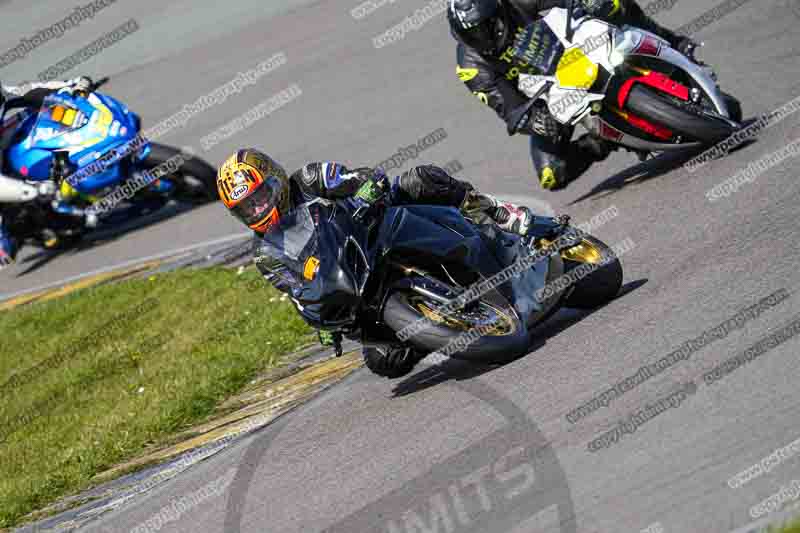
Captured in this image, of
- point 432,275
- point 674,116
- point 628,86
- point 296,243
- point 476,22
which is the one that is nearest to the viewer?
point 296,243

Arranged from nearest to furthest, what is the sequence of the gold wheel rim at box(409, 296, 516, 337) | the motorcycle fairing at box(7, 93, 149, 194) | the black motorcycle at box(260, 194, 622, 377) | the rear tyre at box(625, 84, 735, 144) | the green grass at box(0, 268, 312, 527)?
the black motorcycle at box(260, 194, 622, 377)
the gold wheel rim at box(409, 296, 516, 337)
the rear tyre at box(625, 84, 735, 144)
the green grass at box(0, 268, 312, 527)
the motorcycle fairing at box(7, 93, 149, 194)

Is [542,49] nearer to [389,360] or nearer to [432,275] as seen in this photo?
[432,275]

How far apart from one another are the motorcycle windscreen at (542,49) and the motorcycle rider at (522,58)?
1cm

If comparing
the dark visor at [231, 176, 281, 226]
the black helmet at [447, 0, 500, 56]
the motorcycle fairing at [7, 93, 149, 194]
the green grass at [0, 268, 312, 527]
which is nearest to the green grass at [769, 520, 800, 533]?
the dark visor at [231, 176, 281, 226]

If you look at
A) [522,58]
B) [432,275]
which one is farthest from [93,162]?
[432,275]

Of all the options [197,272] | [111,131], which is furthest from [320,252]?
[111,131]

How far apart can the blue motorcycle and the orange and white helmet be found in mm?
6793

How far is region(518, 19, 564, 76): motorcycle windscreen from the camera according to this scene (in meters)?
8.95

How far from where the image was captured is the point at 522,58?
9109 mm

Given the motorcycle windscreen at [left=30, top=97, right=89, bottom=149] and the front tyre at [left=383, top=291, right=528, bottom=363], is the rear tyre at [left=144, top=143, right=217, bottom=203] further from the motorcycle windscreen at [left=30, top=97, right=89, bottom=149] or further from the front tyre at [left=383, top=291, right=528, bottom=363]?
the front tyre at [left=383, top=291, right=528, bottom=363]

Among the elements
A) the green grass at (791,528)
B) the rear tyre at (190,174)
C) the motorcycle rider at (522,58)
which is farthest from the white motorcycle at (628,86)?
the rear tyre at (190,174)

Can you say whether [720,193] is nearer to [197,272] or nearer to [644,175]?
[644,175]

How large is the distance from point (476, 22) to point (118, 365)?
15.0 feet

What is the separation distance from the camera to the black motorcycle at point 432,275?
6562 mm
